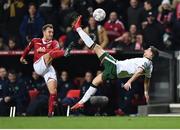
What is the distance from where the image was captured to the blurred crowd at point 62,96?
631 inches

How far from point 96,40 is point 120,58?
2.64ft

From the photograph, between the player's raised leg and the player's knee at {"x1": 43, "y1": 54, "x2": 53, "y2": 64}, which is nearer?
the player's raised leg

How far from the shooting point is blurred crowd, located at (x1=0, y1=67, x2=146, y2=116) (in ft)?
52.6

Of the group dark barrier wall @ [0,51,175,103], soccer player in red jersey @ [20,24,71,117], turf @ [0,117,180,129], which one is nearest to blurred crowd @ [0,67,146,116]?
dark barrier wall @ [0,51,175,103]

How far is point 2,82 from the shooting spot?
16625 millimetres

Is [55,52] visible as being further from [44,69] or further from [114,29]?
[114,29]

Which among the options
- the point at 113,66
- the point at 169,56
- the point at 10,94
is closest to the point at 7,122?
the point at 113,66

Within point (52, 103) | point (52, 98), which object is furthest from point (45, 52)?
point (52, 103)

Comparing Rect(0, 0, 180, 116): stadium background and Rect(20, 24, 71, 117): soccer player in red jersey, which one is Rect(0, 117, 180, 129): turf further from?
Rect(0, 0, 180, 116): stadium background

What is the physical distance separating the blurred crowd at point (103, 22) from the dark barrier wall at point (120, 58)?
1.13ft

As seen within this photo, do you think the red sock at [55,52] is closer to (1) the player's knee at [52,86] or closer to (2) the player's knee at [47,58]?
(2) the player's knee at [47,58]

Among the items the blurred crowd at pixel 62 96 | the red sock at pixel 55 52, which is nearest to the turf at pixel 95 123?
the red sock at pixel 55 52

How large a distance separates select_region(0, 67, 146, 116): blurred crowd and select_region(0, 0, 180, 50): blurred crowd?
35.2 inches

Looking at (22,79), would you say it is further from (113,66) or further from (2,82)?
(113,66)
